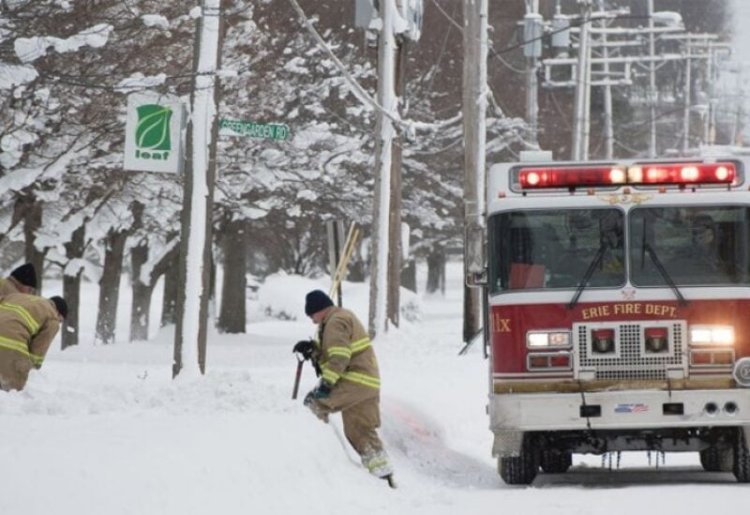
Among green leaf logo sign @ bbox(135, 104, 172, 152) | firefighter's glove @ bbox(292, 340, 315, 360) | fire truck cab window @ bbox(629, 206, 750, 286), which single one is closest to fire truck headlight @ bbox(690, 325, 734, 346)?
fire truck cab window @ bbox(629, 206, 750, 286)

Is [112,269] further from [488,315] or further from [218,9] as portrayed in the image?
[488,315]

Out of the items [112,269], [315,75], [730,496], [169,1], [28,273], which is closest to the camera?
[730,496]

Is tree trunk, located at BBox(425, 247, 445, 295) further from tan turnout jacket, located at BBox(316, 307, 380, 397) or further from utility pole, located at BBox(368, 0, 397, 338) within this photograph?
tan turnout jacket, located at BBox(316, 307, 380, 397)

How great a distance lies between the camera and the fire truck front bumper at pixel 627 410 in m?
14.3

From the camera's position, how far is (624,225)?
14.9m

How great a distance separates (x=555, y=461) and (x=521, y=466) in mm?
1329

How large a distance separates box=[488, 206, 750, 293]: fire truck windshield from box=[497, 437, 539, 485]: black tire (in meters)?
1.49

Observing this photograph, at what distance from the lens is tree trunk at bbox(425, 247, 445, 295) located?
77000 mm

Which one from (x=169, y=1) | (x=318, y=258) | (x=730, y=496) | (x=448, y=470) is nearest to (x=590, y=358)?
(x=730, y=496)

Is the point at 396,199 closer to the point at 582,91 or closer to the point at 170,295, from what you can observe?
the point at 170,295

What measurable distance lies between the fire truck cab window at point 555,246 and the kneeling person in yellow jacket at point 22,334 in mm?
3724

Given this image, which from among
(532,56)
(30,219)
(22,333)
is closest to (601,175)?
(22,333)

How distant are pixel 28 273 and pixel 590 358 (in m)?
5.04

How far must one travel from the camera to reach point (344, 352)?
45.3 ft
